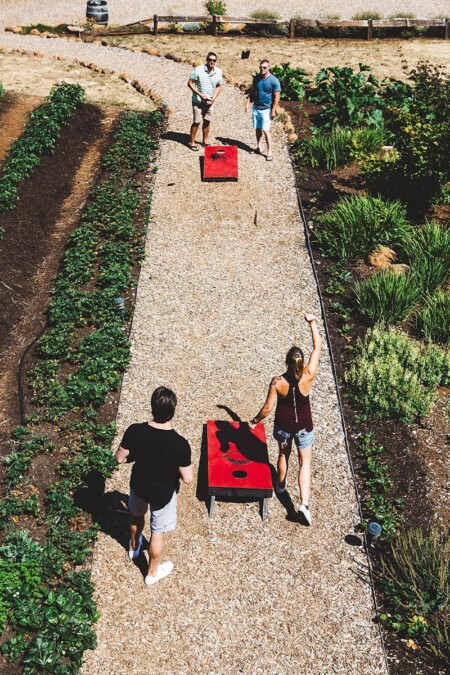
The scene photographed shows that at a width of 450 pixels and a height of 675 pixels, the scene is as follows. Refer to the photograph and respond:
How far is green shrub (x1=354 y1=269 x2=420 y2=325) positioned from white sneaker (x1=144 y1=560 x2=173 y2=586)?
15.7 feet

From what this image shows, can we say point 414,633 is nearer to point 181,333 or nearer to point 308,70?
point 181,333

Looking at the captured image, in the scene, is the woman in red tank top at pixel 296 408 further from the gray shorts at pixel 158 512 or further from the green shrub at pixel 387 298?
the green shrub at pixel 387 298

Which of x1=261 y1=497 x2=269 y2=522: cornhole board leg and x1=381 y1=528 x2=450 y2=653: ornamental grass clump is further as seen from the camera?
x1=261 y1=497 x2=269 y2=522: cornhole board leg

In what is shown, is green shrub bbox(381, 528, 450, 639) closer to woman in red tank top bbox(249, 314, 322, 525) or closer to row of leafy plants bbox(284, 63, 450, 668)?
row of leafy plants bbox(284, 63, 450, 668)

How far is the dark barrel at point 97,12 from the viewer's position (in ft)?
78.5

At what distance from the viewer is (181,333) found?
1015cm

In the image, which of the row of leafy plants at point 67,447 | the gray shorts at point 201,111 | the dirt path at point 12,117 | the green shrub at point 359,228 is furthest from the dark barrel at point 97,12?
the green shrub at point 359,228

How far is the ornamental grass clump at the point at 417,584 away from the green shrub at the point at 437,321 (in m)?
3.52

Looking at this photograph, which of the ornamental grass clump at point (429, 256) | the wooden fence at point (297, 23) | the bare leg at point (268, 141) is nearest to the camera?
the ornamental grass clump at point (429, 256)

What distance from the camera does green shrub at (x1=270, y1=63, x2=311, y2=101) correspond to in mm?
17734

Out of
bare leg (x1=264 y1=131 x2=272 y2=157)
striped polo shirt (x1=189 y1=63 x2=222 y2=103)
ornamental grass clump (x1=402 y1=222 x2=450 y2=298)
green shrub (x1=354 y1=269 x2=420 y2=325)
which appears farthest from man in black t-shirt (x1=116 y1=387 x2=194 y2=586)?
bare leg (x1=264 y1=131 x2=272 y2=157)

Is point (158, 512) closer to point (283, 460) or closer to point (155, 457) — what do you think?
point (155, 457)

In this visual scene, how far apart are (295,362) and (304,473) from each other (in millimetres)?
1206

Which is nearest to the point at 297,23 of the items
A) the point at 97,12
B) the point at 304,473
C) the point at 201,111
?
the point at 97,12
